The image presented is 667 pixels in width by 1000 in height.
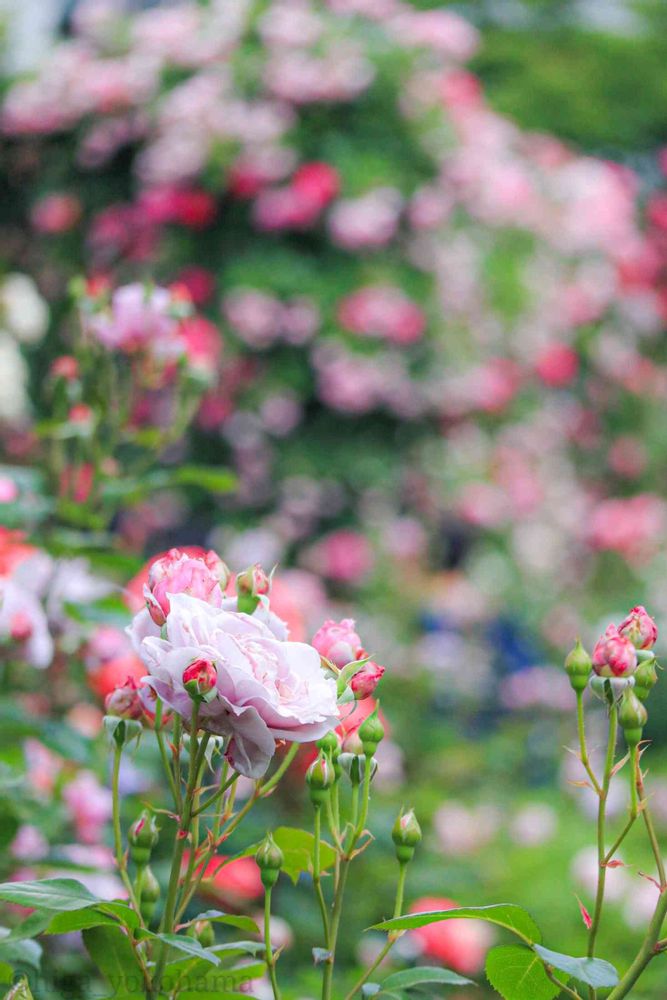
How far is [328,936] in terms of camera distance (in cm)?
52

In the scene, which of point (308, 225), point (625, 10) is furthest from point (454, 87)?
point (625, 10)

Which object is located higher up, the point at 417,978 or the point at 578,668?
the point at 578,668

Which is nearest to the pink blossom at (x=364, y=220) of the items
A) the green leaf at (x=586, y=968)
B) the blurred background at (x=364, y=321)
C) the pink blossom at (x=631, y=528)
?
the blurred background at (x=364, y=321)

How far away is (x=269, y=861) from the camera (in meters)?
0.52

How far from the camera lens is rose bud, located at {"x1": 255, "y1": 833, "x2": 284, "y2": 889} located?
51 centimetres

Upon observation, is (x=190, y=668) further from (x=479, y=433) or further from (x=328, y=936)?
(x=479, y=433)

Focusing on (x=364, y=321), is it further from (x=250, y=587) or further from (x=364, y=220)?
A: (x=250, y=587)

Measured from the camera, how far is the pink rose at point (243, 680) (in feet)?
1.54

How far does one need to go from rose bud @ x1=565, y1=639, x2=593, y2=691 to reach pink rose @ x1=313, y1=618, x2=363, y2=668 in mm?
103

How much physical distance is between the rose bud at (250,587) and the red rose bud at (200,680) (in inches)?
3.1

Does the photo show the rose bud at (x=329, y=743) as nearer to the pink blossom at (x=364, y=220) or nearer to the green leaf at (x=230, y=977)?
the green leaf at (x=230, y=977)

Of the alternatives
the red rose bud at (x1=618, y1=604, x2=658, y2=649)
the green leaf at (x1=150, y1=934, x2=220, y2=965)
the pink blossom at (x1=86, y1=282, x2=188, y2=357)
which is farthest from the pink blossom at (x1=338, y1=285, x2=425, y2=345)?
the green leaf at (x1=150, y1=934, x2=220, y2=965)

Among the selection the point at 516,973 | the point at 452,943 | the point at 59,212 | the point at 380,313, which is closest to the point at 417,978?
the point at 516,973

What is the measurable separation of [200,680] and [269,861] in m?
0.11
